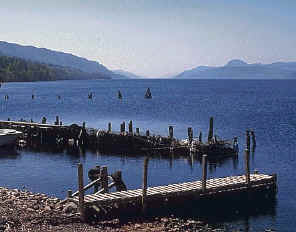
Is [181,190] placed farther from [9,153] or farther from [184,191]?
[9,153]

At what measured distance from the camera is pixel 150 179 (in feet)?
131

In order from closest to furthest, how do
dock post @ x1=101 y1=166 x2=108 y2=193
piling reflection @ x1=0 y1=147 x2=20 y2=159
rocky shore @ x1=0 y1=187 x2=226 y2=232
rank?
rocky shore @ x1=0 y1=187 x2=226 y2=232
dock post @ x1=101 y1=166 x2=108 y2=193
piling reflection @ x1=0 y1=147 x2=20 y2=159

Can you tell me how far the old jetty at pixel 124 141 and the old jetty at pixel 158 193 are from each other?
50.0 ft

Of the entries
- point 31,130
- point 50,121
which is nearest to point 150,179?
point 31,130

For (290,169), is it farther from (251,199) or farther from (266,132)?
(266,132)

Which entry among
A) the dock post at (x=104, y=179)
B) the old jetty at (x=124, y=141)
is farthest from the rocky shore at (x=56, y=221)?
the old jetty at (x=124, y=141)

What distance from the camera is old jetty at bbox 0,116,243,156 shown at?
5059 cm

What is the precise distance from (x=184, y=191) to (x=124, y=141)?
24.9m

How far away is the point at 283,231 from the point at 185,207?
20.4 ft

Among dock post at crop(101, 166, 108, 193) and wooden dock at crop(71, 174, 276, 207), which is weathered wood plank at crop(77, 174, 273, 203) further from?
dock post at crop(101, 166, 108, 193)

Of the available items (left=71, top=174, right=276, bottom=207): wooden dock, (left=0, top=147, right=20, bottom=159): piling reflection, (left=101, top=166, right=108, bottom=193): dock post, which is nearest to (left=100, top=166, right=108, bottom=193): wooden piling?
(left=101, top=166, right=108, bottom=193): dock post

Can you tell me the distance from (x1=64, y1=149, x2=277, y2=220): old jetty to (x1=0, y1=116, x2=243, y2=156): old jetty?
15.2 m

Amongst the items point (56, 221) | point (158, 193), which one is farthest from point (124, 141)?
point (56, 221)

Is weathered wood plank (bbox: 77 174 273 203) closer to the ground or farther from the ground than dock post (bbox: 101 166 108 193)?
closer to the ground
